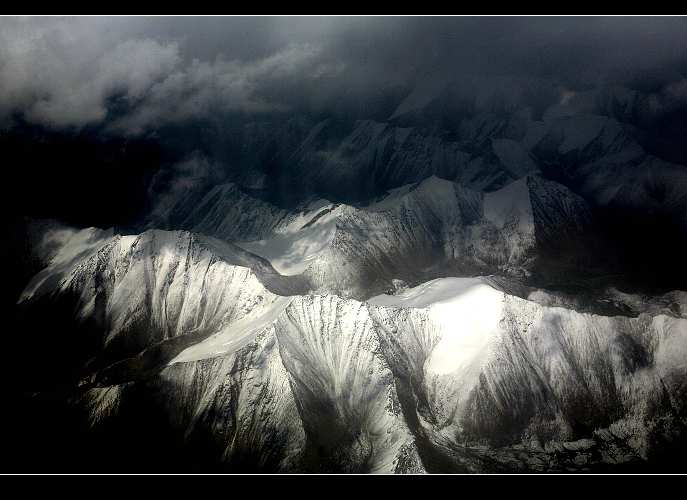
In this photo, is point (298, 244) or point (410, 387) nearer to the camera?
point (410, 387)

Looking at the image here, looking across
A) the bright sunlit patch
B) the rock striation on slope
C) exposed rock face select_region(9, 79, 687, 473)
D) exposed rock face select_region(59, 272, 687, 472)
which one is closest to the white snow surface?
exposed rock face select_region(9, 79, 687, 473)


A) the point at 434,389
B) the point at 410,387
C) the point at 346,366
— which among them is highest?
the point at 346,366

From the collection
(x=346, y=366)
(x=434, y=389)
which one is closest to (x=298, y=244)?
(x=346, y=366)

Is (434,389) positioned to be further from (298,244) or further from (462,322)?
(298,244)

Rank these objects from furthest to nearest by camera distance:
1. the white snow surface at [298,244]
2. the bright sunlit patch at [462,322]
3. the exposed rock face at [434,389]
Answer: the white snow surface at [298,244], the bright sunlit patch at [462,322], the exposed rock face at [434,389]

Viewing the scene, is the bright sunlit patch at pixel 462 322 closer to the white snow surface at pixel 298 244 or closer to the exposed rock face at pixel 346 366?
the exposed rock face at pixel 346 366

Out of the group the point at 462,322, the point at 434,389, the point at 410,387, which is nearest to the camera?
the point at 410,387

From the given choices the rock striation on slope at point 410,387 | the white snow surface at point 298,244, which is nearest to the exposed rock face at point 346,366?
the rock striation on slope at point 410,387

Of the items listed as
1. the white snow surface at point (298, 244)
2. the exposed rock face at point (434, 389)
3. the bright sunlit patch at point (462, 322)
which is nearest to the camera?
the exposed rock face at point (434, 389)

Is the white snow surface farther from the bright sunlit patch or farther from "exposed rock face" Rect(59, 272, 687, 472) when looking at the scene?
"exposed rock face" Rect(59, 272, 687, 472)

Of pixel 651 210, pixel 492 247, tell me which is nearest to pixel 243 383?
pixel 492 247

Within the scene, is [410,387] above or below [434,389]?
above

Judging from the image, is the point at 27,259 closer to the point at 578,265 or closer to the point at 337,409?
the point at 337,409
